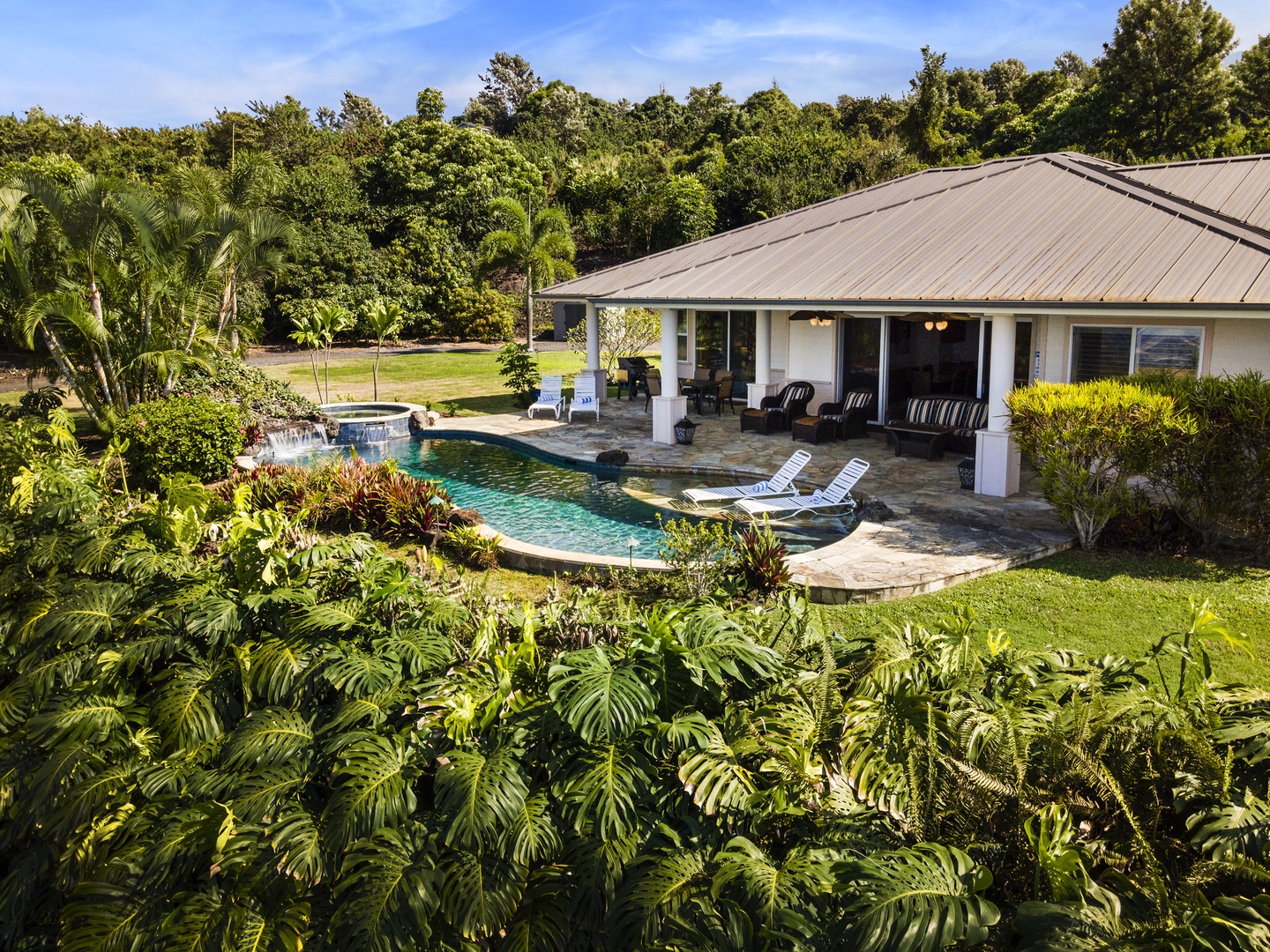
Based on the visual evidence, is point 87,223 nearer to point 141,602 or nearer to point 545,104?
point 141,602

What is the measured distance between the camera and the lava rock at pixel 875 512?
39.9ft

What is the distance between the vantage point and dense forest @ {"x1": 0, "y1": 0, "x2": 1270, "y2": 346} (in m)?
40.6

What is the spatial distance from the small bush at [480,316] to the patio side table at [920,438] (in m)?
26.6

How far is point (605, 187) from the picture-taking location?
48.6 m

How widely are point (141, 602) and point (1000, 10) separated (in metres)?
39.9

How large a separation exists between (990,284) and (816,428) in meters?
4.69

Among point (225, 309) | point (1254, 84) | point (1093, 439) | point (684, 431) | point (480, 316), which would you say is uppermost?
point (1254, 84)

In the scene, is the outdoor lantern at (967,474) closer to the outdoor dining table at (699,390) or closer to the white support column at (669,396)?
the white support column at (669,396)

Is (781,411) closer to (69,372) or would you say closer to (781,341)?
(781,341)

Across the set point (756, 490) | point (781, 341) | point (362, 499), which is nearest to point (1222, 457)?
point (756, 490)

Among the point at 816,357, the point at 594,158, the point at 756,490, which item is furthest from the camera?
the point at 594,158

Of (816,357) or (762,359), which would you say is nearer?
(816,357)

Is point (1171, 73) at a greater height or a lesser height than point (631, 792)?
greater

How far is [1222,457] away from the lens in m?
10.1
